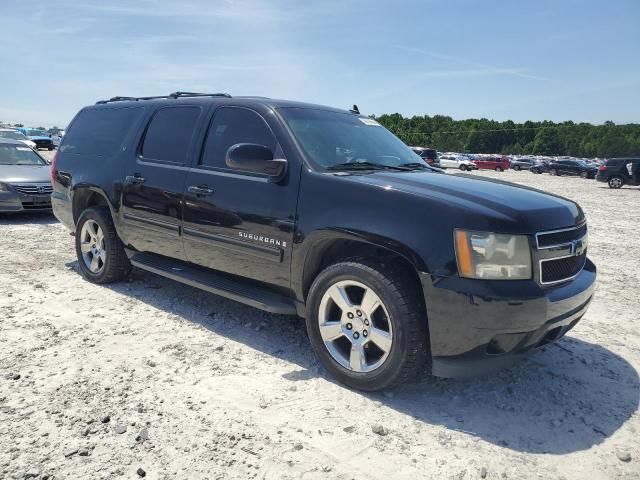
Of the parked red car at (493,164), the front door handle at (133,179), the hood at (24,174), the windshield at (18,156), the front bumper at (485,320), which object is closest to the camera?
the front bumper at (485,320)

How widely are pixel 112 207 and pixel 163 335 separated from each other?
166cm

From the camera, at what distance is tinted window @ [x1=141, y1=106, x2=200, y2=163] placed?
442 centimetres

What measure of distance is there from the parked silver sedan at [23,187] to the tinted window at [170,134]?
5541mm

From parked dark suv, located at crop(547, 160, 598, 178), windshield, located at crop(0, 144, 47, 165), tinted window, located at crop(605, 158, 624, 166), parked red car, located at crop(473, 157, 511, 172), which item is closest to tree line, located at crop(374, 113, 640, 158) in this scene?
parked red car, located at crop(473, 157, 511, 172)

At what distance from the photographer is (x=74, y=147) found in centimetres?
571

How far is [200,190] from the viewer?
4078 mm

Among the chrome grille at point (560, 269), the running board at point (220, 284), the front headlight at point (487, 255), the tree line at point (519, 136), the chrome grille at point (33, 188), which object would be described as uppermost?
the tree line at point (519, 136)

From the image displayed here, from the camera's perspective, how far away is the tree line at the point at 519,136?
4063 inches

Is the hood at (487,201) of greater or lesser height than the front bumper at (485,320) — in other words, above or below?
above

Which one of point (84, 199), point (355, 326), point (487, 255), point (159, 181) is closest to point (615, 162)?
point (84, 199)

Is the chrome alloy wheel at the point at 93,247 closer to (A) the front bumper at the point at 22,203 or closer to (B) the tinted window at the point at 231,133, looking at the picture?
(B) the tinted window at the point at 231,133

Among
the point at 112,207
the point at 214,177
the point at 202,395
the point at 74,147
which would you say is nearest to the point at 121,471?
the point at 202,395

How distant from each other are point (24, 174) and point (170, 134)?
644 cm

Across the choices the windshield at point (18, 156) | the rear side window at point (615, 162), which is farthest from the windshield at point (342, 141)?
the rear side window at point (615, 162)
